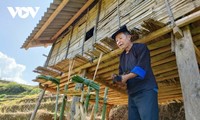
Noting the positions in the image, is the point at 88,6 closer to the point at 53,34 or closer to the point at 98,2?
the point at 98,2

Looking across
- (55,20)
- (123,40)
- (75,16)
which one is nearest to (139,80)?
(123,40)

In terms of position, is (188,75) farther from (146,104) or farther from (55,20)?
(55,20)

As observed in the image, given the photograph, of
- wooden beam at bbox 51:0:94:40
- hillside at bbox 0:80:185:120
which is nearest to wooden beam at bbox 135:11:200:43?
hillside at bbox 0:80:185:120

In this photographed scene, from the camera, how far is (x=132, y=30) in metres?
4.04

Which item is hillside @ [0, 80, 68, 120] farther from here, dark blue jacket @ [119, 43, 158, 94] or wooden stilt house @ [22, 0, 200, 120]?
dark blue jacket @ [119, 43, 158, 94]

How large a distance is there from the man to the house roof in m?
4.00

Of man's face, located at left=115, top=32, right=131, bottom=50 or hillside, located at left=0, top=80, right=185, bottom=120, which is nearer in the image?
man's face, located at left=115, top=32, right=131, bottom=50

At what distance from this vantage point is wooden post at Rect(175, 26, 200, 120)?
2.83 m

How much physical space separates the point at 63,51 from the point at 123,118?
5.10 metres

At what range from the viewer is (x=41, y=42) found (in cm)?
966

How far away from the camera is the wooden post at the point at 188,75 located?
9.29 ft

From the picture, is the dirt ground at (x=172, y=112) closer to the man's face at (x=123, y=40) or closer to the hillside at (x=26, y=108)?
the hillside at (x=26, y=108)

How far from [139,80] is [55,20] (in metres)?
5.92

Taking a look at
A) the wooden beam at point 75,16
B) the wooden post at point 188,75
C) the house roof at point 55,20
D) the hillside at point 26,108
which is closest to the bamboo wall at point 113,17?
the wooden beam at point 75,16
